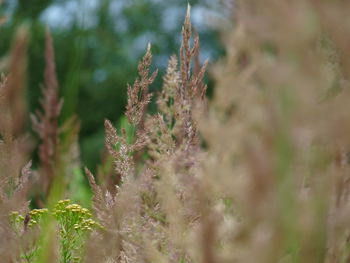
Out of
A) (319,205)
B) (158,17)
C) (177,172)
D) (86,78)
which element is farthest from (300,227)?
(158,17)

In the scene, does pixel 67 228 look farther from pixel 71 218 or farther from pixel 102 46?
pixel 102 46

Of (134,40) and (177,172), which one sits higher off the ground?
(134,40)

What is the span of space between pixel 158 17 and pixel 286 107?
13.2 meters

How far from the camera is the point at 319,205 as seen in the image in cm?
58

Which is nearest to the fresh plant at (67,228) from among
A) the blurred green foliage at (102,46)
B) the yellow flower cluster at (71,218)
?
the yellow flower cluster at (71,218)

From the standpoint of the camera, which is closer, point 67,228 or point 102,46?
point 67,228

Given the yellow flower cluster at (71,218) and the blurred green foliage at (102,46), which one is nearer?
the yellow flower cluster at (71,218)

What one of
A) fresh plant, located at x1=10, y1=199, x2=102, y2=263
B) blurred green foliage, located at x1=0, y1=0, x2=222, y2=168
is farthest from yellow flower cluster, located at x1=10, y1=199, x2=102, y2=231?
blurred green foliage, located at x1=0, y1=0, x2=222, y2=168

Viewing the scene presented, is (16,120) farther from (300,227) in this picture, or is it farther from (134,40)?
(134,40)

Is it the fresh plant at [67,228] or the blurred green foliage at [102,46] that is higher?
the blurred green foliage at [102,46]

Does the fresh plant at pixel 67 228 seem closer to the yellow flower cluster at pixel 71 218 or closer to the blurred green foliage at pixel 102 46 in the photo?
the yellow flower cluster at pixel 71 218

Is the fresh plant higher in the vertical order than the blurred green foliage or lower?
lower

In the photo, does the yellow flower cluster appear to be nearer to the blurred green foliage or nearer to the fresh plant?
the fresh plant

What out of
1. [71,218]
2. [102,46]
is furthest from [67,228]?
[102,46]
